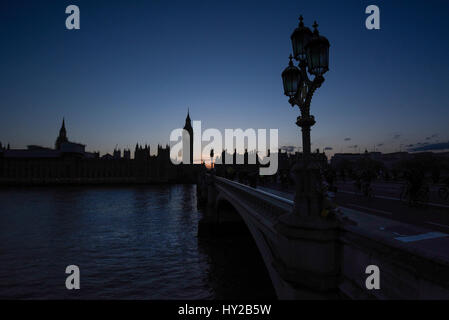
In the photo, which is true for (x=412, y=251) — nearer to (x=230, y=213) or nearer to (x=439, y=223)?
(x=439, y=223)

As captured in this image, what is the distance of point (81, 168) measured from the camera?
15725cm

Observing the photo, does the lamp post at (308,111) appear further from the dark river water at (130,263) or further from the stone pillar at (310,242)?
the dark river water at (130,263)

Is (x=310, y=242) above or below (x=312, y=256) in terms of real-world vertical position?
above

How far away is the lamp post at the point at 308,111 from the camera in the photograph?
447 centimetres

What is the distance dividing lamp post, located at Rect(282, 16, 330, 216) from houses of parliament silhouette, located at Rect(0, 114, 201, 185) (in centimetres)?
15499

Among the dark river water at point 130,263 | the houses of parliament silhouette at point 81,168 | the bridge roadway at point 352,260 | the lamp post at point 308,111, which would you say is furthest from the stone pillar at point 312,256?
the houses of parliament silhouette at point 81,168

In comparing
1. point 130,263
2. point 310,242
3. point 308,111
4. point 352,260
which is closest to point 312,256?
point 310,242

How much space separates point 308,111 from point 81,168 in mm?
176418

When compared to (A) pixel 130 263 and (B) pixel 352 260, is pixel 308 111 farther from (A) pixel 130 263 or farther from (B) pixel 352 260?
(A) pixel 130 263

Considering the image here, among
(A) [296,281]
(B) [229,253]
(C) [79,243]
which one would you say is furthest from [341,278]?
(C) [79,243]

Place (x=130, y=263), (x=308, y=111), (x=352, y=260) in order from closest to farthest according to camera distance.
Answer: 1. (x=352, y=260)
2. (x=308, y=111)
3. (x=130, y=263)

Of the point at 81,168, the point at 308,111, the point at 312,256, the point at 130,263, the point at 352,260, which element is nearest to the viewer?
the point at 352,260
